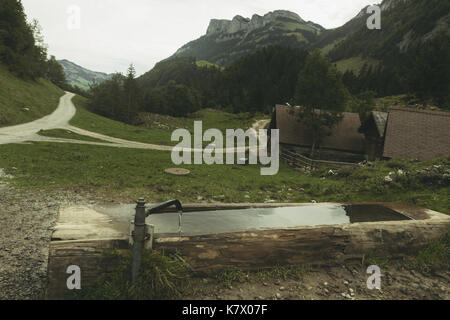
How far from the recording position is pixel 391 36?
145625 mm

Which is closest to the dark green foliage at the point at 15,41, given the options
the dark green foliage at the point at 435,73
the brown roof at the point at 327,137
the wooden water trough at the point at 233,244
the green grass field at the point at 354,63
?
the brown roof at the point at 327,137

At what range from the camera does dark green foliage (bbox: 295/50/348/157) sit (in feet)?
94.2

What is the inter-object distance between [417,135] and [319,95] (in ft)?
34.3

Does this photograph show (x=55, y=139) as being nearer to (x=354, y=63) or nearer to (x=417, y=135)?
(x=417, y=135)

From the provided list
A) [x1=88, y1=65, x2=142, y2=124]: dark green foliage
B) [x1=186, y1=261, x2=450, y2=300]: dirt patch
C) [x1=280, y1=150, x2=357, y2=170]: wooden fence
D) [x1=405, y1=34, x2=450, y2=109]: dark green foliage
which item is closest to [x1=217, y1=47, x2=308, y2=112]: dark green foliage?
[x1=405, y1=34, x2=450, y2=109]: dark green foliage

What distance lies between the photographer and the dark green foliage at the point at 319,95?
94.2ft

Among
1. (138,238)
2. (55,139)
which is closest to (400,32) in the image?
(55,139)

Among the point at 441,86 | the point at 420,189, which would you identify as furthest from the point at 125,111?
the point at 441,86

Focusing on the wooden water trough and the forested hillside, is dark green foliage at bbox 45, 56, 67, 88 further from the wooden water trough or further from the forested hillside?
the wooden water trough

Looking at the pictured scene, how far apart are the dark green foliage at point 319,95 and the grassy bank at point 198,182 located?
1338cm

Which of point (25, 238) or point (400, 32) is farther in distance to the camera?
point (400, 32)

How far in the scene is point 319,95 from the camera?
29.1 metres
